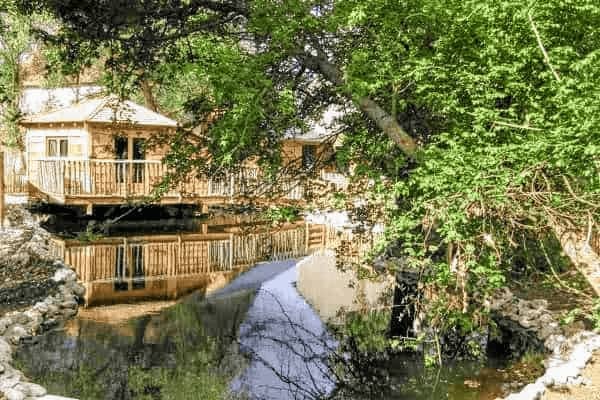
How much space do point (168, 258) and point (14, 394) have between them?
11.7 m

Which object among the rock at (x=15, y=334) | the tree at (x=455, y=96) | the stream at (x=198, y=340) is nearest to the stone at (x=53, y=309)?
the stream at (x=198, y=340)

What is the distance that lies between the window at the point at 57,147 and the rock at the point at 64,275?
12.6 m

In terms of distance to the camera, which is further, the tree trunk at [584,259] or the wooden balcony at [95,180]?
the wooden balcony at [95,180]

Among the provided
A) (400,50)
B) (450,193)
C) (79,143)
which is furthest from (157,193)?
(79,143)

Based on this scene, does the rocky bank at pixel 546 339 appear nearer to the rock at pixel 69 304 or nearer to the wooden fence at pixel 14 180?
the rock at pixel 69 304

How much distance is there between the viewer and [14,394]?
6.77m

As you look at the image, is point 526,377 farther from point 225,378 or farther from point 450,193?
point 450,193

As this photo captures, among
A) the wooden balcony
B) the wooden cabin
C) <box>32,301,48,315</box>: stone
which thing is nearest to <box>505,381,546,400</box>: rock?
<box>32,301,48,315</box>: stone

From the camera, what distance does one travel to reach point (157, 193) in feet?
28.1

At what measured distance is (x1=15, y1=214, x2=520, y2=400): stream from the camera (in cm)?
848

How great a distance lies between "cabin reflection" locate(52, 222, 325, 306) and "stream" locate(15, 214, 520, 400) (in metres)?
0.05

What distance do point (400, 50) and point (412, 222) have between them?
188cm

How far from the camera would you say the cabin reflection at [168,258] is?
48.6ft

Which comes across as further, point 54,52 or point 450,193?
point 54,52
